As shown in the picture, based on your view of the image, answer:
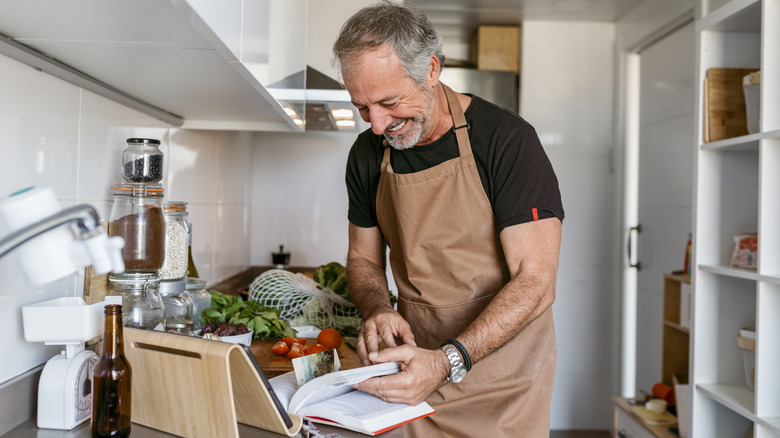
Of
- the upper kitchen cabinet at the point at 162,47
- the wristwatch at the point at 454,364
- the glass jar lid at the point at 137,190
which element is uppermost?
the upper kitchen cabinet at the point at 162,47

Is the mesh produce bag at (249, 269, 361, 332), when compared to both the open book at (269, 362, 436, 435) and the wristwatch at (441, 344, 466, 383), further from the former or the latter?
the open book at (269, 362, 436, 435)

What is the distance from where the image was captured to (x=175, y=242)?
1.73 metres

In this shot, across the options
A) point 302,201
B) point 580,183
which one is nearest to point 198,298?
point 302,201

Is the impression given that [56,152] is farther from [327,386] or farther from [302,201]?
[302,201]

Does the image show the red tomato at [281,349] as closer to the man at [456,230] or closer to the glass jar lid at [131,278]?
the man at [456,230]

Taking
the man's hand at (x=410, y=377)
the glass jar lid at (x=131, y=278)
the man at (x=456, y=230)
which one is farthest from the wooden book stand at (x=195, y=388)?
the man at (x=456, y=230)

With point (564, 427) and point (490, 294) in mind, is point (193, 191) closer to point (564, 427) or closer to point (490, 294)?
point (490, 294)

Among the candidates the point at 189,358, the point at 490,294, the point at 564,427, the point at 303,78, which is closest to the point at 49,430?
the point at 189,358

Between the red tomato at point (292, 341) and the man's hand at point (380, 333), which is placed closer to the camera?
the man's hand at point (380, 333)

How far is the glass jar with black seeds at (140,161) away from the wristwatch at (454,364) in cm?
81

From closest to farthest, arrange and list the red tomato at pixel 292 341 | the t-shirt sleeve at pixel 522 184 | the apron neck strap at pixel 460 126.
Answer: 1. the t-shirt sleeve at pixel 522 184
2. the apron neck strap at pixel 460 126
3. the red tomato at pixel 292 341

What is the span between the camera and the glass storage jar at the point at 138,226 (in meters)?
1.44

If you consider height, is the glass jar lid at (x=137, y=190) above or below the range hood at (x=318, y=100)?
below

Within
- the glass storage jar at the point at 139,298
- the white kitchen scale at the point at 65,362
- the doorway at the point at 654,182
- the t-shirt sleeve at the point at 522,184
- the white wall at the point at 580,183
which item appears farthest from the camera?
the white wall at the point at 580,183
